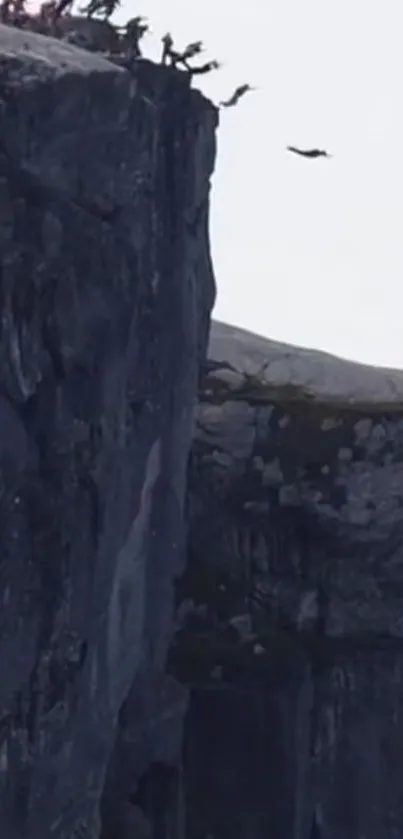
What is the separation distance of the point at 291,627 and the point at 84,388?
17.4 m

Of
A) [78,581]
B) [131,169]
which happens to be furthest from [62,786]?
[131,169]

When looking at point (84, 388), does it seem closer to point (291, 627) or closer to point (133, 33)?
point (133, 33)

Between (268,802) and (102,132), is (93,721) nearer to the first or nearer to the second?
(102,132)

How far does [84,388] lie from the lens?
25.6 meters

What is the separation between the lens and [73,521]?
2569 centimetres

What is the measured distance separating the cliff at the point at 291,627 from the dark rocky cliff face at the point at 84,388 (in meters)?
10.7

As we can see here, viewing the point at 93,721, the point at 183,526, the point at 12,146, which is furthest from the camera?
the point at 183,526

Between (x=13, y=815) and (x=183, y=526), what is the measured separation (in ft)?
26.3

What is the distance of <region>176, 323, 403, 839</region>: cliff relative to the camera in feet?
135

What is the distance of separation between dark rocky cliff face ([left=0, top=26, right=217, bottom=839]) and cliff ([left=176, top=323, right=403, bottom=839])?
10.7 metres

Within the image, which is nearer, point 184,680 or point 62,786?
point 62,786

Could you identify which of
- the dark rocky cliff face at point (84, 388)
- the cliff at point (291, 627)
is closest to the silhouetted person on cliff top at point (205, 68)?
the dark rocky cliff face at point (84, 388)

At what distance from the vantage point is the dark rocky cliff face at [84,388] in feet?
78.1

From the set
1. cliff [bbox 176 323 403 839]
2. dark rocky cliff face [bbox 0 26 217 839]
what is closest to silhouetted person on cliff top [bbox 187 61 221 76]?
dark rocky cliff face [bbox 0 26 217 839]
